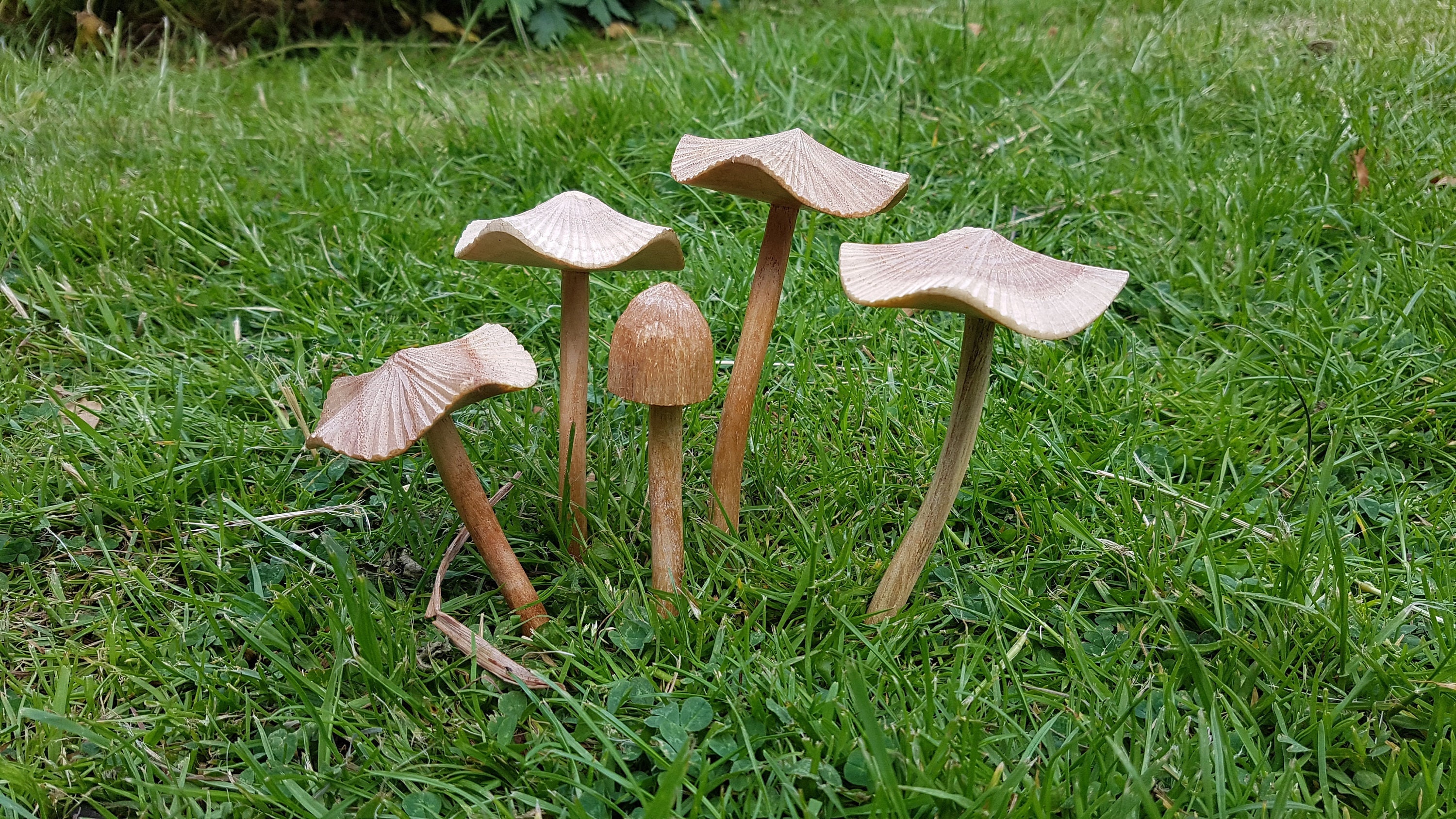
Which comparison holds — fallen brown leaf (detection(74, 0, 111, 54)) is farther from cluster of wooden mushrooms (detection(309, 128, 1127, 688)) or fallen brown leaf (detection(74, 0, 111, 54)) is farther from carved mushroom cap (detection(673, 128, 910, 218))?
carved mushroom cap (detection(673, 128, 910, 218))

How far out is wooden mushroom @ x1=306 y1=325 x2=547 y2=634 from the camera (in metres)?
1.77

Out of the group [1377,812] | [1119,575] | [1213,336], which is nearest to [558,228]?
[1119,575]

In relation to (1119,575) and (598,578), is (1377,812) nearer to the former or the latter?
(1119,575)

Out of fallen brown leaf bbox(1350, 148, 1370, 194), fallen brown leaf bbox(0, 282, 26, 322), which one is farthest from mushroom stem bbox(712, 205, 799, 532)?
fallen brown leaf bbox(1350, 148, 1370, 194)

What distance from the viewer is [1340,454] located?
2791 mm

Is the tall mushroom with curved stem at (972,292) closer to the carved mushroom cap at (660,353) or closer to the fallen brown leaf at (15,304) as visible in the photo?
the carved mushroom cap at (660,353)

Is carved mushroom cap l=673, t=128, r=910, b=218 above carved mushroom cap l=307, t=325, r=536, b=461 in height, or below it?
above

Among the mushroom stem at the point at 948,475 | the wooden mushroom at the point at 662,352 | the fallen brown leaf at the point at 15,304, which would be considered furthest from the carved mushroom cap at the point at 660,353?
the fallen brown leaf at the point at 15,304

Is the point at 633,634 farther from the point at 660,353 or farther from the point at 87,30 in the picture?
the point at 87,30

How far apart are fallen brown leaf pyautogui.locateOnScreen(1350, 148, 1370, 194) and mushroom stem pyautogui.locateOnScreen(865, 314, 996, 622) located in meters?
2.91

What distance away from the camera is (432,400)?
179 cm

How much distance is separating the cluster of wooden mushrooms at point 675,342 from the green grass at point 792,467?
0.55 ft

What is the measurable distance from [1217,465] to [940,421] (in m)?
0.88

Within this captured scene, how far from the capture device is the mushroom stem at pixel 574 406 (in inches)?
90.3
